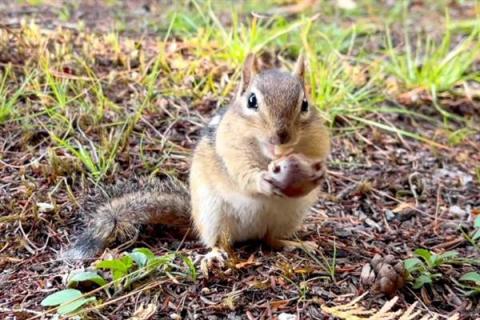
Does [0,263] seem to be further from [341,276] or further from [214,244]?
[341,276]

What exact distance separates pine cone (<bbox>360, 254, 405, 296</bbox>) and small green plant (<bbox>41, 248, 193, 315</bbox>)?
60 centimetres

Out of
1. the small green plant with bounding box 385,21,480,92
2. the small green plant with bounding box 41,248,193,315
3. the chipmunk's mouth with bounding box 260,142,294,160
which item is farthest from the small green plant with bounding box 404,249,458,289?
the small green plant with bounding box 385,21,480,92

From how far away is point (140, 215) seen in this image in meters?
2.92

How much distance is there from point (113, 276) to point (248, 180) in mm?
583

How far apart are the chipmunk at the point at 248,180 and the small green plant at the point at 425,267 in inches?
17.1

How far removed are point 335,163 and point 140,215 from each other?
3.92 ft

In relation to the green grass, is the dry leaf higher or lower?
lower

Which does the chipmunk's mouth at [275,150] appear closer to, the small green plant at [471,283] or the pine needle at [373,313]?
the pine needle at [373,313]

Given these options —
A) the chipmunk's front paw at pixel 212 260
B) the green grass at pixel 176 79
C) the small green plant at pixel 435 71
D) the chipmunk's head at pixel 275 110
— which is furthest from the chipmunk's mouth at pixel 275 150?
the small green plant at pixel 435 71

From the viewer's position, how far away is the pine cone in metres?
2.45

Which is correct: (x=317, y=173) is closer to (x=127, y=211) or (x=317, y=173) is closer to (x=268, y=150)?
(x=268, y=150)

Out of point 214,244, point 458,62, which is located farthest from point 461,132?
point 214,244

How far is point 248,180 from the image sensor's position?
263 centimetres

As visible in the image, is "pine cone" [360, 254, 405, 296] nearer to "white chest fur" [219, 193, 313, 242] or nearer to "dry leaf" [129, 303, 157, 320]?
"white chest fur" [219, 193, 313, 242]
